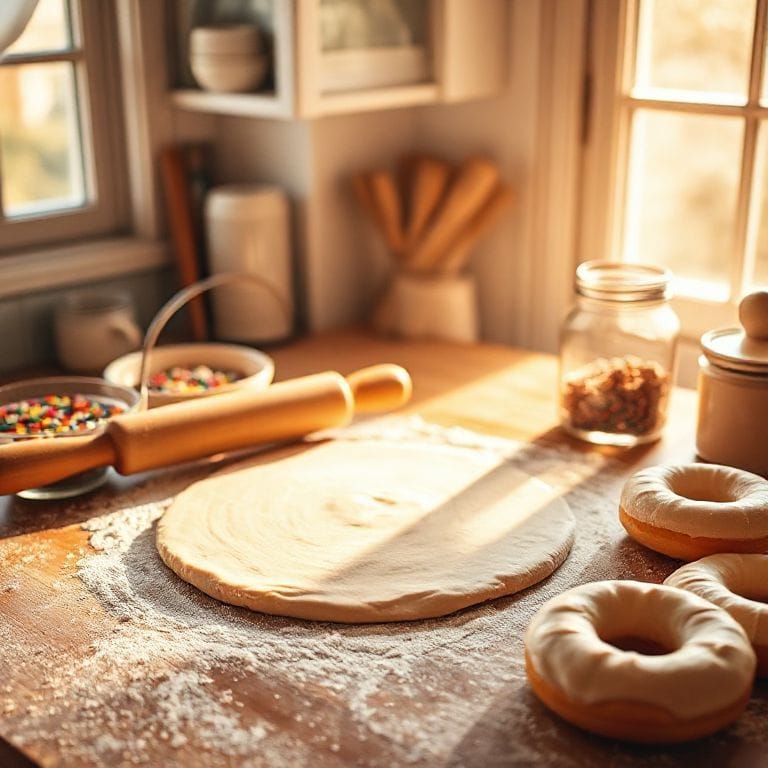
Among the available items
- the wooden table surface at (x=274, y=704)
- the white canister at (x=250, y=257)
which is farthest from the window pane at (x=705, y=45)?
the wooden table surface at (x=274, y=704)

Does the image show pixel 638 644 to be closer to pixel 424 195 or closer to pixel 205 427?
pixel 205 427

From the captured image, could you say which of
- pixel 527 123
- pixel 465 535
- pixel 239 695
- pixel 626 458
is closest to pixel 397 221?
pixel 527 123

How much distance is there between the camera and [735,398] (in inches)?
50.6

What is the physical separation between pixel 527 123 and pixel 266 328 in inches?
21.4

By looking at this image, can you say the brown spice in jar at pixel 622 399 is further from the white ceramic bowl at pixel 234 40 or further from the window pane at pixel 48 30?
the window pane at pixel 48 30

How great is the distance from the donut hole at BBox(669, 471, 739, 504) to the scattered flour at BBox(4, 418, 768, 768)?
9 cm

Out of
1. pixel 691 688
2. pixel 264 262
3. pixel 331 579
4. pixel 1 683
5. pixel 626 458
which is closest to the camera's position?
pixel 691 688

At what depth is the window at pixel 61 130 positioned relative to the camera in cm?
170

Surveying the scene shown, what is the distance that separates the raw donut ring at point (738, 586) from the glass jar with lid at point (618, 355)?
0.39 m

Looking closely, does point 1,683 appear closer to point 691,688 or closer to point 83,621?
point 83,621

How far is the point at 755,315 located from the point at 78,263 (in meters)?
1.02

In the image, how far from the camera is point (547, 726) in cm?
88

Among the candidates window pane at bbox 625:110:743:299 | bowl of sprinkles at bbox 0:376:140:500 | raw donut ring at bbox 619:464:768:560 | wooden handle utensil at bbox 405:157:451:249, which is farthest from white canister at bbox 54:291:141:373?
window pane at bbox 625:110:743:299

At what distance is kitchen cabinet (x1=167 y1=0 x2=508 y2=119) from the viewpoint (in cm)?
156
